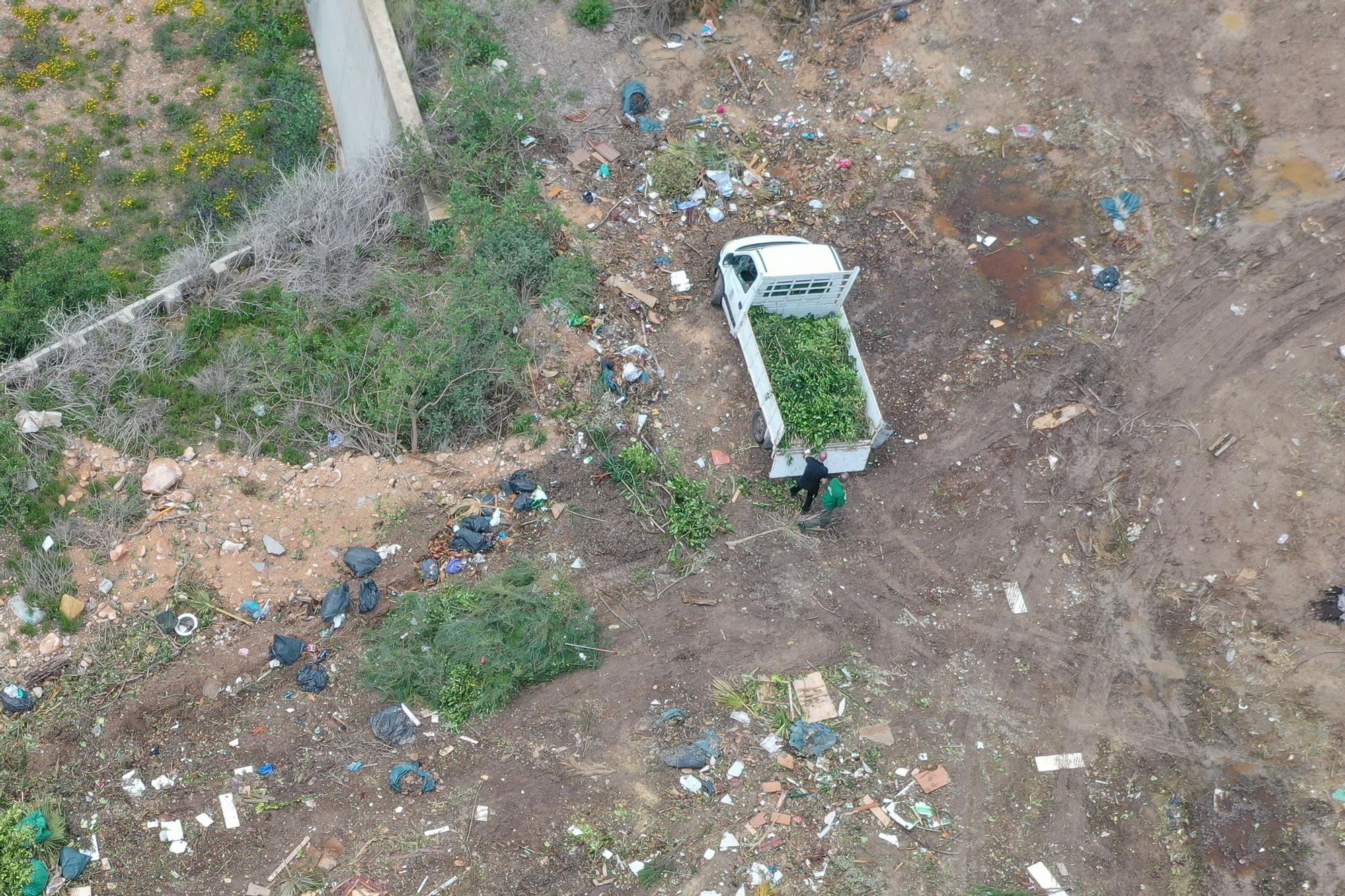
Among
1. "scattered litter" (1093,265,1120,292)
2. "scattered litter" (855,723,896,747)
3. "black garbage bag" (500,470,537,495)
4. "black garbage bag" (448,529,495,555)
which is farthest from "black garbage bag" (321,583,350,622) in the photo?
"scattered litter" (1093,265,1120,292)

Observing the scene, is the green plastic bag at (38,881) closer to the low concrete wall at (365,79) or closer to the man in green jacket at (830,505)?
the man in green jacket at (830,505)

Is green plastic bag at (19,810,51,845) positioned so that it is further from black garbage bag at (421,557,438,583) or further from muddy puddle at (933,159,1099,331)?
muddy puddle at (933,159,1099,331)

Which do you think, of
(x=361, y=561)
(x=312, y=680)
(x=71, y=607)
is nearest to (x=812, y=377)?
(x=361, y=561)

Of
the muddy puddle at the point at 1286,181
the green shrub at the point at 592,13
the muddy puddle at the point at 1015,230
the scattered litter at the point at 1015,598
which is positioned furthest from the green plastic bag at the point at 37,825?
the muddy puddle at the point at 1286,181

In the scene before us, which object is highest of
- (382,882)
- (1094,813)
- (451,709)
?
(451,709)

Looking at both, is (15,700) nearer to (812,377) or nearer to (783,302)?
(812,377)

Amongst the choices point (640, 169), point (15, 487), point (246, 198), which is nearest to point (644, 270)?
point (640, 169)

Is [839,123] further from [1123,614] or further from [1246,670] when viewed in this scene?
[1246,670]
